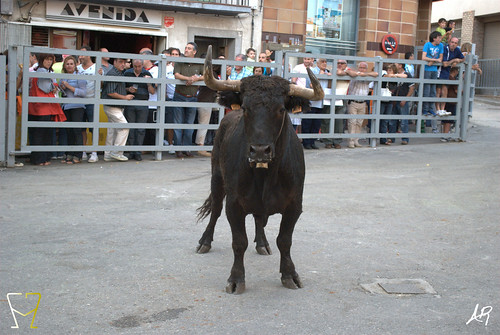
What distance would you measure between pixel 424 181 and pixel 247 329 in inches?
290

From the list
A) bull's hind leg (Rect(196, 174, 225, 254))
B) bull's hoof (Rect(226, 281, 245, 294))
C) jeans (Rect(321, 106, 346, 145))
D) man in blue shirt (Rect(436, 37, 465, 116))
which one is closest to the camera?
bull's hoof (Rect(226, 281, 245, 294))

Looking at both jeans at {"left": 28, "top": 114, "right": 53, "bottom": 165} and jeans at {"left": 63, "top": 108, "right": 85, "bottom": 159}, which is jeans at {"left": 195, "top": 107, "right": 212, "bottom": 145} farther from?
jeans at {"left": 28, "top": 114, "right": 53, "bottom": 165}

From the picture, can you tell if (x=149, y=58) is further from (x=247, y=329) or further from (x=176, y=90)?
(x=247, y=329)

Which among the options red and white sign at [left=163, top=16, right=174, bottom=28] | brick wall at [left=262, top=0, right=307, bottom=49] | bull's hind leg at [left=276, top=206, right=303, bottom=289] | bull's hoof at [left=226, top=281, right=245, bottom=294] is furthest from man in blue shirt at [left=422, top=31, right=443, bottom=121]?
bull's hoof at [left=226, top=281, right=245, bottom=294]

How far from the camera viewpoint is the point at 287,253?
19.4ft

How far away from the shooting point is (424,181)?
11438 mm

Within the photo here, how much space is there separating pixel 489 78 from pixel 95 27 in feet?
68.0

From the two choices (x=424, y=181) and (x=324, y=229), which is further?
(x=424, y=181)

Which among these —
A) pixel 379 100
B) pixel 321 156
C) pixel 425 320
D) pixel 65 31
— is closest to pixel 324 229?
pixel 425 320

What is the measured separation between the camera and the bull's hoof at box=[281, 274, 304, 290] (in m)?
5.80

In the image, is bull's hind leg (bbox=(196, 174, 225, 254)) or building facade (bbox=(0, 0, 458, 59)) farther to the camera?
building facade (bbox=(0, 0, 458, 59))

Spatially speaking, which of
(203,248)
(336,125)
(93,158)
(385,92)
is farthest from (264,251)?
(385,92)

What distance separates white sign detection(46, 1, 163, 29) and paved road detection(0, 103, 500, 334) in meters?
6.80

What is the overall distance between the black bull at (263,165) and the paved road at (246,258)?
1.35 feet
